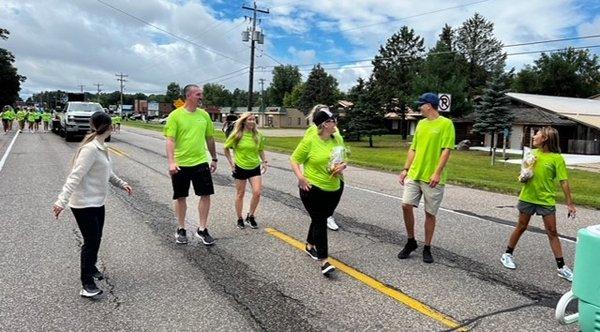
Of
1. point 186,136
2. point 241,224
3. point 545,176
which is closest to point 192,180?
point 186,136

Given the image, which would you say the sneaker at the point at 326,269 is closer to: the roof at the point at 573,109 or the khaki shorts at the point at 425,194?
the khaki shorts at the point at 425,194

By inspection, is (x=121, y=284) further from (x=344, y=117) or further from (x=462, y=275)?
(x=344, y=117)

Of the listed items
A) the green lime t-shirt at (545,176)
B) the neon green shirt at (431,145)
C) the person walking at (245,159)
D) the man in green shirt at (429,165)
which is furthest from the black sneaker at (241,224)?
the green lime t-shirt at (545,176)

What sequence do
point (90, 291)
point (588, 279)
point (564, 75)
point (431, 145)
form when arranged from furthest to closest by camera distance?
point (564, 75)
point (431, 145)
point (90, 291)
point (588, 279)

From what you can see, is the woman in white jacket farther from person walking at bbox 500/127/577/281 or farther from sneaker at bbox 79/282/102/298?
person walking at bbox 500/127/577/281

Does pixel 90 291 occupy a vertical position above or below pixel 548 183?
below

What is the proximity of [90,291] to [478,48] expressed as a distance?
251 feet

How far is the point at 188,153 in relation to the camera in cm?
617

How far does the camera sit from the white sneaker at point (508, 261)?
5637 millimetres

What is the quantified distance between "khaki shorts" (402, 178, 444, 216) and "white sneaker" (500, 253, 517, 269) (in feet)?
3.25

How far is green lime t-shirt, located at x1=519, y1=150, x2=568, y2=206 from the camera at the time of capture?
549cm

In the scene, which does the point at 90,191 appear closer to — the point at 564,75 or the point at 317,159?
the point at 317,159

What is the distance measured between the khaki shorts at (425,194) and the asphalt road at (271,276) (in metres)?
0.68

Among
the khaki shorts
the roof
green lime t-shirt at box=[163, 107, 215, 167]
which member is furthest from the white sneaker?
the roof
